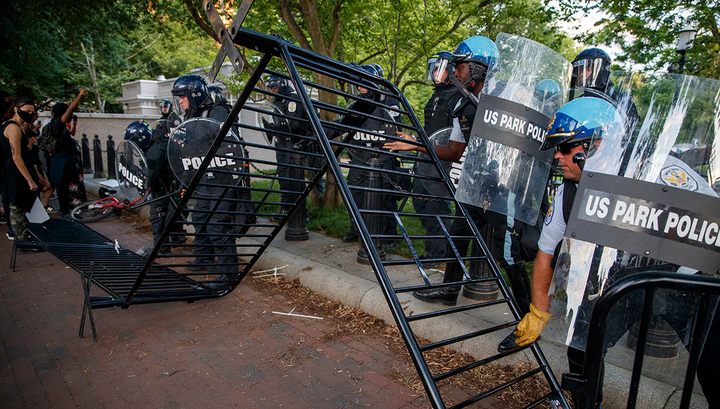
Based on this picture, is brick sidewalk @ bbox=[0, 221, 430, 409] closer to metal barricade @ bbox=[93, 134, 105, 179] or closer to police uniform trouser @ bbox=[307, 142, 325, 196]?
police uniform trouser @ bbox=[307, 142, 325, 196]

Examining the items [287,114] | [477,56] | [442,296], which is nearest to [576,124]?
[477,56]

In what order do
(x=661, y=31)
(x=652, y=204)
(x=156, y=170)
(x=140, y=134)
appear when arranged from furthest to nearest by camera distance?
(x=661, y=31) → (x=140, y=134) → (x=156, y=170) → (x=652, y=204)

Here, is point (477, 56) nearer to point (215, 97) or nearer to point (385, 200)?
point (385, 200)

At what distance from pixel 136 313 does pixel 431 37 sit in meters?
7.46

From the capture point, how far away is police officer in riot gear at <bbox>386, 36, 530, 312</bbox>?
321cm

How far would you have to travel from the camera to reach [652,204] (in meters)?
1.53

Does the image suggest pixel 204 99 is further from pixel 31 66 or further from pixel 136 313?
pixel 31 66

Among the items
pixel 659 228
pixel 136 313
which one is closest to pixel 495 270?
pixel 659 228

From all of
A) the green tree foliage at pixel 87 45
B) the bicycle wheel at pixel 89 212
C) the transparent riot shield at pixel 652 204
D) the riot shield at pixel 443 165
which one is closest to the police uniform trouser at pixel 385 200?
the riot shield at pixel 443 165

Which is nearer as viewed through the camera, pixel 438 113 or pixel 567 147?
pixel 567 147

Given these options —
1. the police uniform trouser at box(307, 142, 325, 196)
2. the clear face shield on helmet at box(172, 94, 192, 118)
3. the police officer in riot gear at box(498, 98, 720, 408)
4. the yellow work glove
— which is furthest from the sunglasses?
the police uniform trouser at box(307, 142, 325, 196)

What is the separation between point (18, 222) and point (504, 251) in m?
6.59

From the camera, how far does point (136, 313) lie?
4070 mm

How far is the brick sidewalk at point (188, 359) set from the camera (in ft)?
9.00
